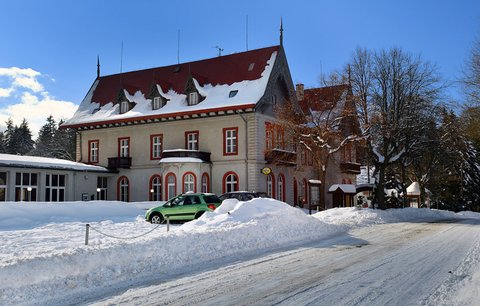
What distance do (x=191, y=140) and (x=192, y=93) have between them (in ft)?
13.2

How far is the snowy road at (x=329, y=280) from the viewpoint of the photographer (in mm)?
7863

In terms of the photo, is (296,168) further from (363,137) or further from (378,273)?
(378,273)

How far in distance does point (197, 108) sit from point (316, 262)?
28.3m

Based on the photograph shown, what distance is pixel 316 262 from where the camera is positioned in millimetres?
11805

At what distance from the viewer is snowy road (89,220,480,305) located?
25.8ft

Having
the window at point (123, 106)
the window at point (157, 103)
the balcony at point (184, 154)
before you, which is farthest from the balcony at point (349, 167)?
the window at point (123, 106)

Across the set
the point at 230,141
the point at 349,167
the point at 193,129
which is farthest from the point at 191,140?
the point at 349,167

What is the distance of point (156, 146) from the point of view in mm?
41812

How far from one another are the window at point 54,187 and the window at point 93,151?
23.0 feet

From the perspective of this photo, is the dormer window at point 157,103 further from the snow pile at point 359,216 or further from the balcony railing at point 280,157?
the snow pile at point 359,216

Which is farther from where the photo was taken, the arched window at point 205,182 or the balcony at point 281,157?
the arched window at point 205,182

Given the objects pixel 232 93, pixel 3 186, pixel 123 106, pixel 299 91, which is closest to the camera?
pixel 3 186

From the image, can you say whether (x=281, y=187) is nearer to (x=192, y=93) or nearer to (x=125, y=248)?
(x=192, y=93)

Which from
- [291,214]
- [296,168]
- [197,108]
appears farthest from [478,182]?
[291,214]
